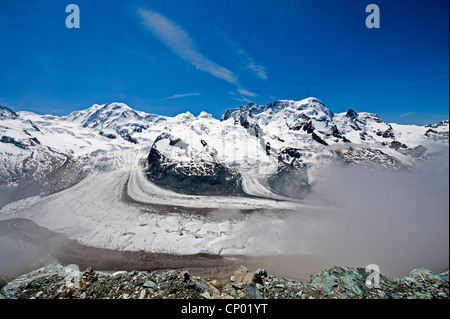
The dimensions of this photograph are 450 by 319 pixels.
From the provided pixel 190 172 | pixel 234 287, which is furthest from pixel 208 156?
pixel 234 287

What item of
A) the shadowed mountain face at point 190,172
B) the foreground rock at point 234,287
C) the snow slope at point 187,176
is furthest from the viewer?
the shadowed mountain face at point 190,172

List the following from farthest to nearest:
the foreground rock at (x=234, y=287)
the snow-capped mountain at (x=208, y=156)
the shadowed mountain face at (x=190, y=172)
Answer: the shadowed mountain face at (x=190, y=172) → the snow-capped mountain at (x=208, y=156) → the foreground rock at (x=234, y=287)

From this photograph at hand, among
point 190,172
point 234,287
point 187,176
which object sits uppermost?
point 190,172

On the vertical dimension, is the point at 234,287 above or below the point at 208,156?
below

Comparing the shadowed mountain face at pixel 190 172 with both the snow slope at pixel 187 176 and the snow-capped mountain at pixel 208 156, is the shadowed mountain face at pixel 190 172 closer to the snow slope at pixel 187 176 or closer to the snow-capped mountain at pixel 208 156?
the snow-capped mountain at pixel 208 156

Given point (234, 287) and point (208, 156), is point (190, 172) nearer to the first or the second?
point (208, 156)

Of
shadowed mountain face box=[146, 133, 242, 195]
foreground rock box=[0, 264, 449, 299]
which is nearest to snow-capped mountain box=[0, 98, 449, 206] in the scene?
shadowed mountain face box=[146, 133, 242, 195]

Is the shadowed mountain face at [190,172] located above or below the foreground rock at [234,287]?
above

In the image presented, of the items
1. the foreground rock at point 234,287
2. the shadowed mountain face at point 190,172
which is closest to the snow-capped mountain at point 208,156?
the shadowed mountain face at point 190,172

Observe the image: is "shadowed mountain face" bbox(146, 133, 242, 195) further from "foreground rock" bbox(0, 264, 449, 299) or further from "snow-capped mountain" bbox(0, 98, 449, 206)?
Result: "foreground rock" bbox(0, 264, 449, 299)
